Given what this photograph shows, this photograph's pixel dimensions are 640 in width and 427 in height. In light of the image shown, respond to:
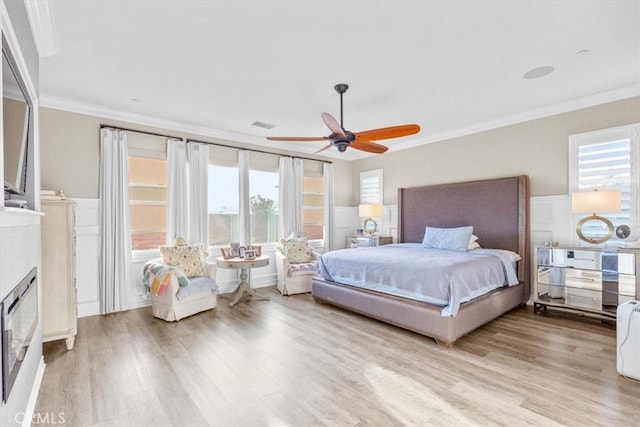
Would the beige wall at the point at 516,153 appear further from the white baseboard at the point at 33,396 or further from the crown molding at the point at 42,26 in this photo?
the white baseboard at the point at 33,396

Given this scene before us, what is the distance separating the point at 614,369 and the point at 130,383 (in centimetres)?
391

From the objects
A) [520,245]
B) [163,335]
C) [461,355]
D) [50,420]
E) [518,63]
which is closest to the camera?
[50,420]

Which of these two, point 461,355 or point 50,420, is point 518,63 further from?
point 50,420

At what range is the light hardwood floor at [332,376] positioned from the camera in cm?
203

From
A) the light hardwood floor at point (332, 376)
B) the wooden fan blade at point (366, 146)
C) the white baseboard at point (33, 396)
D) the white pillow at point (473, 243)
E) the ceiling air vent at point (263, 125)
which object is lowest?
the light hardwood floor at point (332, 376)

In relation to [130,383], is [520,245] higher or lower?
higher

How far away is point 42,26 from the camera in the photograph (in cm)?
237

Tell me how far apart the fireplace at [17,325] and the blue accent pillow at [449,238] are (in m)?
4.59

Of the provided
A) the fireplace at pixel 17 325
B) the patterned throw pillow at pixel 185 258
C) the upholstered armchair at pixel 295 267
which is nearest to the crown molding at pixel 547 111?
the upholstered armchair at pixel 295 267

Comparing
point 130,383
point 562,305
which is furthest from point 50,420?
point 562,305

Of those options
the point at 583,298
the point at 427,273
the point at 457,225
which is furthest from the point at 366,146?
the point at 583,298

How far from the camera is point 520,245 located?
4.44 m

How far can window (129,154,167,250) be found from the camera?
4531 millimetres

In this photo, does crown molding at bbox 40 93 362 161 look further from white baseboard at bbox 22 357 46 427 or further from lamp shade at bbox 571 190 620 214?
lamp shade at bbox 571 190 620 214
